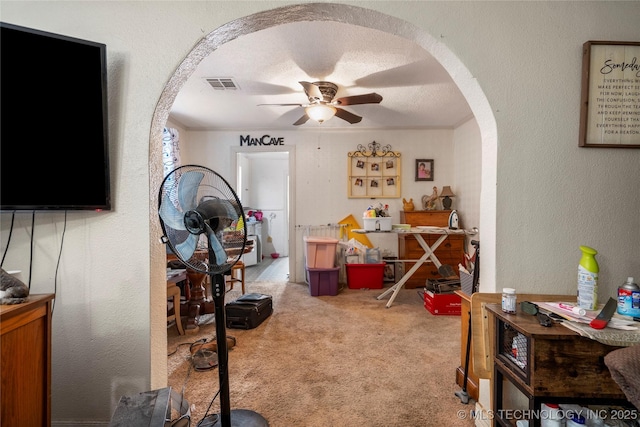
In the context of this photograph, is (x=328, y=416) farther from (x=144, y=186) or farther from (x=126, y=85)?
(x=126, y=85)

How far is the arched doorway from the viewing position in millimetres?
1409

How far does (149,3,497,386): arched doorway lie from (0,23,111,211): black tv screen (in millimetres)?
232

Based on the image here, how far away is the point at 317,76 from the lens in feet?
9.21

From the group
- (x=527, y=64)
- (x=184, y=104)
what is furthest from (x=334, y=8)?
(x=184, y=104)

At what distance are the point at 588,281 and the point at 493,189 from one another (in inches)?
20.7

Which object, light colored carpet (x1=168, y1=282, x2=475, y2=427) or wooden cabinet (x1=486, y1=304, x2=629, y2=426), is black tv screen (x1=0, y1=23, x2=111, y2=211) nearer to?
light colored carpet (x1=168, y1=282, x2=475, y2=427)

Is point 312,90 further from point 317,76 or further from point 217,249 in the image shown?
point 217,249

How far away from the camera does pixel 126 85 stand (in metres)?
1.38

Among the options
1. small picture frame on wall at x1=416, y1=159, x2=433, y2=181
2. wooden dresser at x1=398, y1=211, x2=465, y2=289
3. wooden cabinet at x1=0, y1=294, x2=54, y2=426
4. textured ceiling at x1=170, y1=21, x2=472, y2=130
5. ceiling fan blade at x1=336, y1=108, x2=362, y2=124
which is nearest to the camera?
wooden cabinet at x1=0, y1=294, x2=54, y2=426

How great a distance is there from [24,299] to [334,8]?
1.75 meters

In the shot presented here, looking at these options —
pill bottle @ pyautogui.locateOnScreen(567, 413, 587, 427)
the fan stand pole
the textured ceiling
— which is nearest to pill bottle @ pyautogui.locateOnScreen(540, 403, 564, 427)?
pill bottle @ pyautogui.locateOnScreen(567, 413, 587, 427)

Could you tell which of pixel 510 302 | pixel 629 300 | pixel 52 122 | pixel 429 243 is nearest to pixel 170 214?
pixel 52 122

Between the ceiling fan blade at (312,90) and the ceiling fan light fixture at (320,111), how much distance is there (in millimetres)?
165

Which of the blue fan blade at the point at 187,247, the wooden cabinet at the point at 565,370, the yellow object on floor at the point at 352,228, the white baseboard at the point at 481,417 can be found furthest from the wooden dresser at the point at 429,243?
the blue fan blade at the point at 187,247
